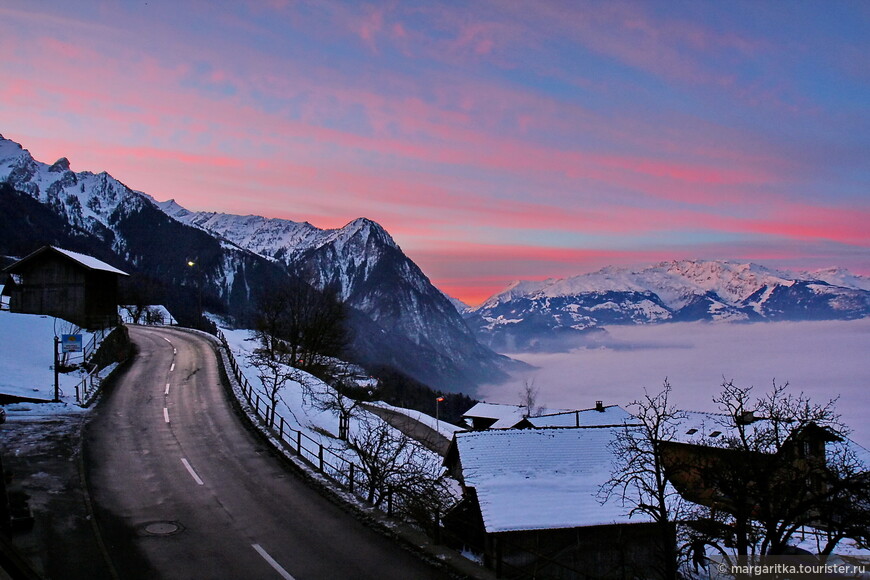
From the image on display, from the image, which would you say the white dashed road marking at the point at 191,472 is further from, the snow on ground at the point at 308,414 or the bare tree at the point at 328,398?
the bare tree at the point at 328,398

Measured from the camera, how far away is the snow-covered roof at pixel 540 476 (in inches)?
996

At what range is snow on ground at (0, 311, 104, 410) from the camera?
28.4 meters

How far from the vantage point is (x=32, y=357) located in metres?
34.2

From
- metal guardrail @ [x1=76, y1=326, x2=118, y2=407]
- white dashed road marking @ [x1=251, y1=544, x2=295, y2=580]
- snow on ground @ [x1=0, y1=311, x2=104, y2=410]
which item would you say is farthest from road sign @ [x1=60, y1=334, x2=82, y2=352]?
white dashed road marking @ [x1=251, y1=544, x2=295, y2=580]

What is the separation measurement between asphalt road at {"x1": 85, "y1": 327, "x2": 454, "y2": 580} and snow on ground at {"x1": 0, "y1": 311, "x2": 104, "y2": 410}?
401 cm

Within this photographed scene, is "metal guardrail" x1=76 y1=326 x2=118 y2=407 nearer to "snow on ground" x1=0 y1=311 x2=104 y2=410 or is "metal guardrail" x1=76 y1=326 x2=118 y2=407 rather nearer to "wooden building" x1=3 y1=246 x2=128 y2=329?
"snow on ground" x1=0 y1=311 x2=104 y2=410

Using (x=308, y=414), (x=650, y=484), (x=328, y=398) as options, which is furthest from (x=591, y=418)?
(x=650, y=484)

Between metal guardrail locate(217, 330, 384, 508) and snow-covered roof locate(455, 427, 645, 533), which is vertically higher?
metal guardrail locate(217, 330, 384, 508)

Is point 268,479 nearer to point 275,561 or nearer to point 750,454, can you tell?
point 275,561

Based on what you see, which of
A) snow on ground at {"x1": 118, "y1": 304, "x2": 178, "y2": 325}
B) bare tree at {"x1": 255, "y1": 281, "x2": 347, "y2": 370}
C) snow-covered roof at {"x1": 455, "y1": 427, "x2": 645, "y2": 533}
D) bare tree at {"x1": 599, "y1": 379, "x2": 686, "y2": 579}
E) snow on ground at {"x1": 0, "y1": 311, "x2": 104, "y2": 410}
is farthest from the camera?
snow on ground at {"x1": 118, "y1": 304, "x2": 178, "y2": 325}

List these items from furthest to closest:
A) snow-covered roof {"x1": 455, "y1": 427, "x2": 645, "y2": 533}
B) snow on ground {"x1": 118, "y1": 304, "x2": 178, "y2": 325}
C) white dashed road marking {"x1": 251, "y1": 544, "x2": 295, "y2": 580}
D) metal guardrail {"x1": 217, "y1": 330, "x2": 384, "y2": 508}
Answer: snow on ground {"x1": 118, "y1": 304, "x2": 178, "y2": 325}
snow-covered roof {"x1": 455, "y1": 427, "x2": 645, "y2": 533}
metal guardrail {"x1": 217, "y1": 330, "x2": 384, "y2": 508}
white dashed road marking {"x1": 251, "y1": 544, "x2": 295, "y2": 580}

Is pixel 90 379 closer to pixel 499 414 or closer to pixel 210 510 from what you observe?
pixel 210 510

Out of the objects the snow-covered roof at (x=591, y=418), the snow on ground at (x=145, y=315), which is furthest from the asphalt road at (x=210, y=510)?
the snow on ground at (x=145, y=315)

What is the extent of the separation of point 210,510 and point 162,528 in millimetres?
1652
